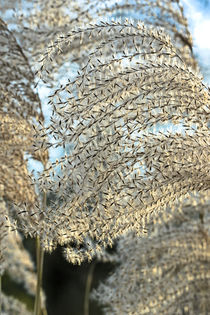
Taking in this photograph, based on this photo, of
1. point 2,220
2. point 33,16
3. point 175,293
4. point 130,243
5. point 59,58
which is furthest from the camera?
point 33,16

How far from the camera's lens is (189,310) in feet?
6.04

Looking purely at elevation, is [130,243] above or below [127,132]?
above

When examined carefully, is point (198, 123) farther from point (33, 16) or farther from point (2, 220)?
Result: point (33, 16)

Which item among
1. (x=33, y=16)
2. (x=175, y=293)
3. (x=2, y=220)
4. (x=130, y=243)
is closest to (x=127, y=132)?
(x=2, y=220)

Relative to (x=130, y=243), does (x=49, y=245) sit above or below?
below

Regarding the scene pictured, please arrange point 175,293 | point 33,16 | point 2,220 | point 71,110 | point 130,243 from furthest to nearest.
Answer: point 33,16 → point 130,243 → point 175,293 → point 2,220 → point 71,110

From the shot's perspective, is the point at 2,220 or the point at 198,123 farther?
the point at 2,220

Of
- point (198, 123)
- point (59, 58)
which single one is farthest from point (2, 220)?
point (59, 58)

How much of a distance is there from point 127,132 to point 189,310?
104cm

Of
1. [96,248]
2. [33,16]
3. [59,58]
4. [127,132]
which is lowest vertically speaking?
[96,248]

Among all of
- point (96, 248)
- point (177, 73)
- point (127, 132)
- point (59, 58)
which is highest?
point (59, 58)

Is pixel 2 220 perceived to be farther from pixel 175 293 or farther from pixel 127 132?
pixel 175 293

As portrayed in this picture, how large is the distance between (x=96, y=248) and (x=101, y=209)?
3.3 inches

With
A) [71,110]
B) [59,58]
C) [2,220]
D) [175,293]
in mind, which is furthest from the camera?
[59,58]
